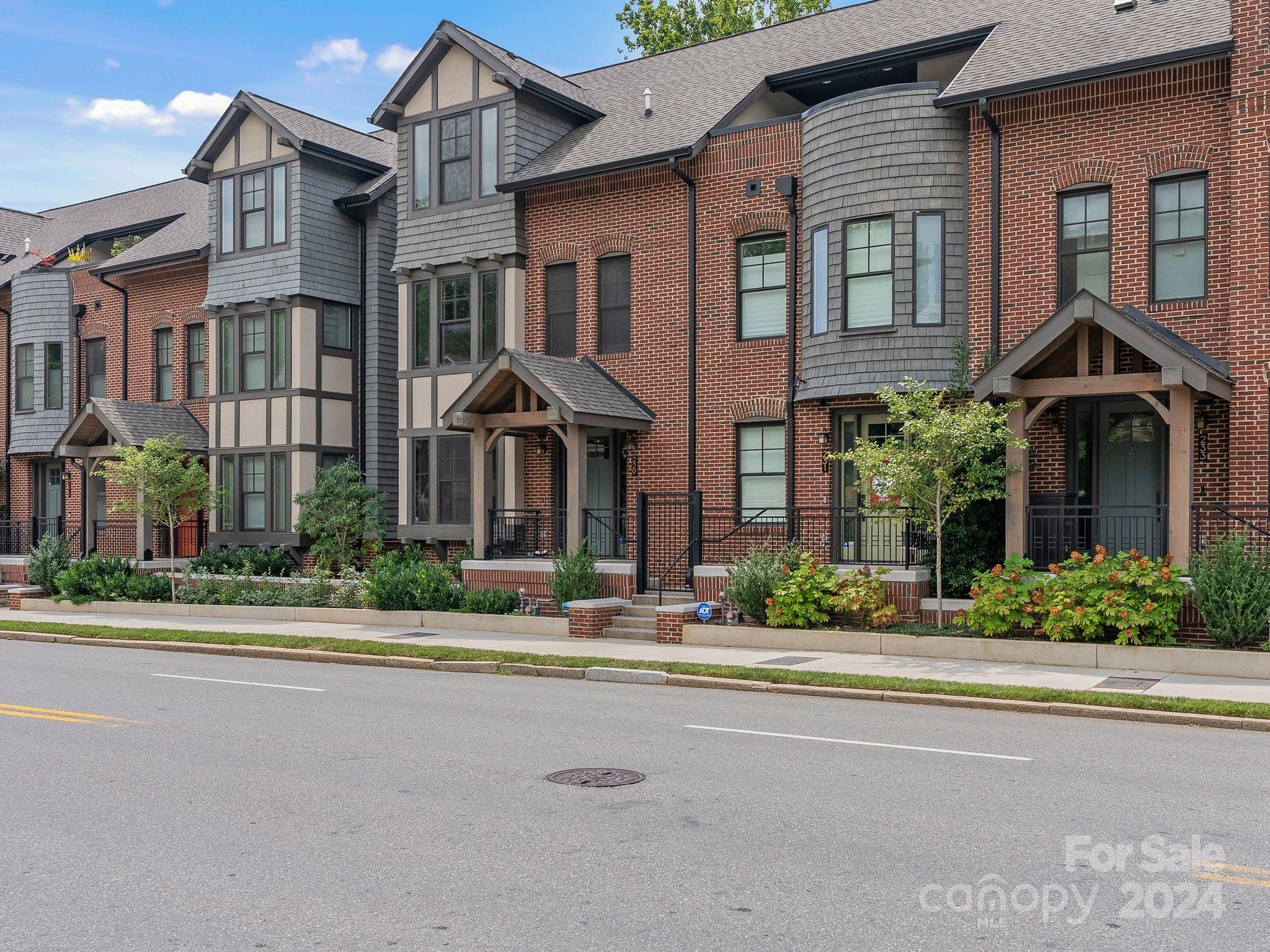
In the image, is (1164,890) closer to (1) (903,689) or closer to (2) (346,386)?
(1) (903,689)

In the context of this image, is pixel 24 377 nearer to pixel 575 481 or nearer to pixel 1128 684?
pixel 575 481

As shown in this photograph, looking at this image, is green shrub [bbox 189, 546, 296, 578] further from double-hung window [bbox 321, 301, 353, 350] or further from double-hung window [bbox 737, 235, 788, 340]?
double-hung window [bbox 737, 235, 788, 340]

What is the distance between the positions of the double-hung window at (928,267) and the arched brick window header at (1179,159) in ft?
10.3

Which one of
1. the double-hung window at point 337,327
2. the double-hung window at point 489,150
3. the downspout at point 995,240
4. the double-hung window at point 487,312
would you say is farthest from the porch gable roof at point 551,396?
the double-hung window at point 337,327

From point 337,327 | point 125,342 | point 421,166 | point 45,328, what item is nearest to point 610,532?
point 421,166

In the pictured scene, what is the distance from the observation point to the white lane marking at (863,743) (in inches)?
364

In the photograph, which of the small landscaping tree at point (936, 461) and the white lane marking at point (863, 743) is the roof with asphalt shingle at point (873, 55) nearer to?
the small landscaping tree at point (936, 461)

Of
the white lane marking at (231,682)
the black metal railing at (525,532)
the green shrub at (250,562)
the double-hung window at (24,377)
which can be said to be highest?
the double-hung window at (24,377)

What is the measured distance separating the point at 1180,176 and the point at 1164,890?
14.3 meters

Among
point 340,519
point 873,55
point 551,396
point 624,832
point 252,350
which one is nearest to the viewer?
point 624,832

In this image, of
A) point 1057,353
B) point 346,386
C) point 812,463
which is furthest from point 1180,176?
point 346,386

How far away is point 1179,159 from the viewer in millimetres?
17188

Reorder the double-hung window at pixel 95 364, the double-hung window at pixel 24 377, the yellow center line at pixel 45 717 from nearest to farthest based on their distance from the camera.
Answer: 1. the yellow center line at pixel 45 717
2. the double-hung window at pixel 95 364
3. the double-hung window at pixel 24 377

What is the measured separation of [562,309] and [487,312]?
1761 mm
